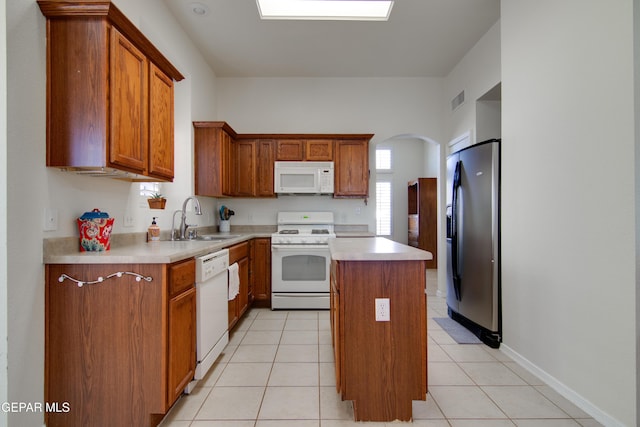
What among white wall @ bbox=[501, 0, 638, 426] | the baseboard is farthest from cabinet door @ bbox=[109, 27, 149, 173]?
the baseboard

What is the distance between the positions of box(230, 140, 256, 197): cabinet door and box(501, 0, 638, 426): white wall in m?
2.86

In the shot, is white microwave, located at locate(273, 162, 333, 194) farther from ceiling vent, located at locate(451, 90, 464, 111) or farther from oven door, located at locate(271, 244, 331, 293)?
ceiling vent, located at locate(451, 90, 464, 111)

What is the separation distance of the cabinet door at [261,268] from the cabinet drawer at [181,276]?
1772 mm

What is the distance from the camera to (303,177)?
13.0 feet

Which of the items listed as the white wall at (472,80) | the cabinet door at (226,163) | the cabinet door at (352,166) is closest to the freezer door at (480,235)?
the white wall at (472,80)

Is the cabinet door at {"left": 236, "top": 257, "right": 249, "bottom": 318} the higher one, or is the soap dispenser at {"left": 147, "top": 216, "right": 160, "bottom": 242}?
the soap dispenser at {"left": 147, "top": 216, "right": 160, "bottom": 242}

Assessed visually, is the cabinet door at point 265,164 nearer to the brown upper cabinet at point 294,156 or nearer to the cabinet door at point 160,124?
the brown upper cabinet at point 294,156

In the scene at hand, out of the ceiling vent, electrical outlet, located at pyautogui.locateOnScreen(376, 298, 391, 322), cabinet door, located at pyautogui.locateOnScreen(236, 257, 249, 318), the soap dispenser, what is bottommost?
cabinet door, located at pyautogui.locateOnScreen(236, 257, 249, 318)

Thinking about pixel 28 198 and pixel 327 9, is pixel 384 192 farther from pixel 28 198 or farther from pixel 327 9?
pixel 28 198

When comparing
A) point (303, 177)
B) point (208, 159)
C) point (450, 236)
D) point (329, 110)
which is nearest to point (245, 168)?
point (208, 159)

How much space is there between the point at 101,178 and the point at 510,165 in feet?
9.90

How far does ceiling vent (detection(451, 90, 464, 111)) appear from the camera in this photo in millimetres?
3744

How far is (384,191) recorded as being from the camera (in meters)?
7.57

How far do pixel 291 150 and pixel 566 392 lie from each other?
3.46 m
